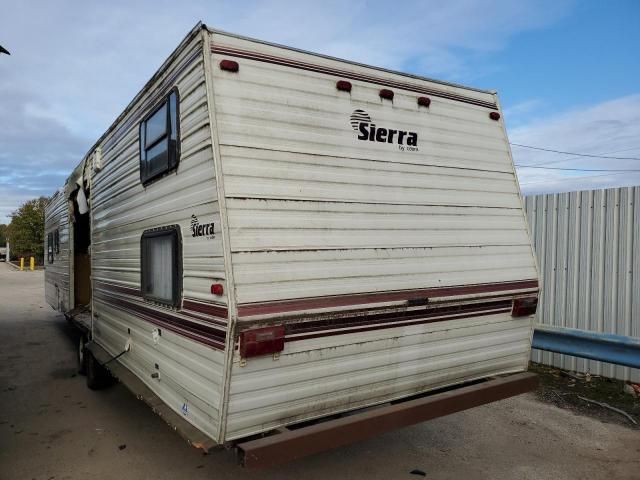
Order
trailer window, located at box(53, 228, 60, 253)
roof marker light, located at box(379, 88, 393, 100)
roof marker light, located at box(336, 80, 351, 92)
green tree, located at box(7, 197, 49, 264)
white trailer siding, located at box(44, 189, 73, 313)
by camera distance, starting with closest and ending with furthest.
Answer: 1. roof marker light, located at box(336, 80, 351, 92)
2. roof marker light, located at box(379, 88, 393, 100)
3. white trailer siding, located at box(44, 189, 73, 313)
4. trailer window, located at box(53, 228, 60, 253)
5. green tree, located at box(7, 197, 49, 264)

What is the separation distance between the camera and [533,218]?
24.2 ft

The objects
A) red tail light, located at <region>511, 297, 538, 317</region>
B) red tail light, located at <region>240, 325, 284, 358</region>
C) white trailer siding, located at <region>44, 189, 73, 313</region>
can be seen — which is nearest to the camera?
red tail light, located at <region>240, 325, 284, 358</region>

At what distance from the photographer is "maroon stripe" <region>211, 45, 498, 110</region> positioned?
3.33 meters

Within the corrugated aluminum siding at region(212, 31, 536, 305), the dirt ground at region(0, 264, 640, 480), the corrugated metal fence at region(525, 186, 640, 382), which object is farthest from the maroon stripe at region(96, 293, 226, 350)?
the corrugated metal fence at region(525, 186, 640, 382)

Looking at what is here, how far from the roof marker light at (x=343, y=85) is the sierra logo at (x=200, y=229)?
4.57ft

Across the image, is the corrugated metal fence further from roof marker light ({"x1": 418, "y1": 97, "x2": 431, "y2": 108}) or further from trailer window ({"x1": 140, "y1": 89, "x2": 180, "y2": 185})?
trailer window ({"x1": 140, "y1": 89, "x2": 180, "y2": 185})

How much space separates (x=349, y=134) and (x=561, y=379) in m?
4.81

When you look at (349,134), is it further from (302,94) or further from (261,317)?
(261,317)

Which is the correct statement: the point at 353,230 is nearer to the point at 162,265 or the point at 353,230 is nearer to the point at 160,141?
the point at 162,265

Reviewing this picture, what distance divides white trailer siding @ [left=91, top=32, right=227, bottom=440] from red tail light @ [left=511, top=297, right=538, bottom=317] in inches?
103

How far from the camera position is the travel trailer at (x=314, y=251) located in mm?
3145

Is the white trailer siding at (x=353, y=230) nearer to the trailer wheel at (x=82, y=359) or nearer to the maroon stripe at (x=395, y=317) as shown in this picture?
the maroon stripe at (x=395, y=317)

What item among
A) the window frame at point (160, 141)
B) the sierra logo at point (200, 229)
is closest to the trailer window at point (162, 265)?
the sierra logo at point (200, 229)

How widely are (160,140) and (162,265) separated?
1014 millimetres
